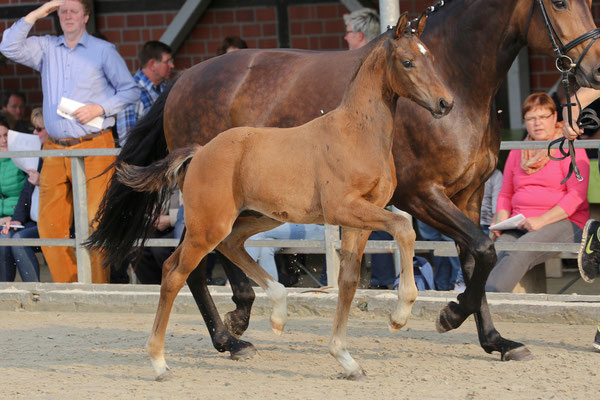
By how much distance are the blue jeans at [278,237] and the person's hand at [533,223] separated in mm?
1465

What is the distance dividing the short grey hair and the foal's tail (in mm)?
2631

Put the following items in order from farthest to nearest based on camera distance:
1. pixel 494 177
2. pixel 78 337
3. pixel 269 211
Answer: pixel 494 177 → pixel 78 337 → pixel 269 211

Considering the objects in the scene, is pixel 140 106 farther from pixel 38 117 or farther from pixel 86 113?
Result: pixel 38 117

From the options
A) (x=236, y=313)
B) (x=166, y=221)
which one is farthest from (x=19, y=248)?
(x=236, y=313)

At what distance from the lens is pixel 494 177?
738 cm

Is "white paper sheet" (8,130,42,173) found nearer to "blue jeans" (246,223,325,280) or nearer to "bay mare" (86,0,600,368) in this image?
"blue jeans" (246,223,325,280)

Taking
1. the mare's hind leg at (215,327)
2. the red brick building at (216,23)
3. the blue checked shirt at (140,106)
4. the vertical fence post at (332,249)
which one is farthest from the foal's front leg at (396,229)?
the red brick building at (216,23)

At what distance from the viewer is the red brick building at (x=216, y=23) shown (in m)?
10.6

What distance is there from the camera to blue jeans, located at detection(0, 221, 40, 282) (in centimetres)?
814

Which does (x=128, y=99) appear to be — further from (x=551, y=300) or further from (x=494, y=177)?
(x=551, y=300)

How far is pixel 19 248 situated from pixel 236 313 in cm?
310

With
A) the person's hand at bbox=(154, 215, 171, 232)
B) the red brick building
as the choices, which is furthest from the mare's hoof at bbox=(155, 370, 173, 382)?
the red brick building

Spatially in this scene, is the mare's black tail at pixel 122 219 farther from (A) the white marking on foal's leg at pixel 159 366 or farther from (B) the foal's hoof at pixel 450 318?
(B) the foal's hoof at pixel 450 318

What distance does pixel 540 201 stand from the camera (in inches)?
265
